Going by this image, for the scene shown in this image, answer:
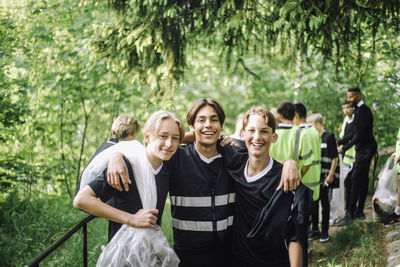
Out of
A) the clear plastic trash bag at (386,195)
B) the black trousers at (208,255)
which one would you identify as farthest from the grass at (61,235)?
the black trousers at (208,255)

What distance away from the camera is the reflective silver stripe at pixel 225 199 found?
243 cm

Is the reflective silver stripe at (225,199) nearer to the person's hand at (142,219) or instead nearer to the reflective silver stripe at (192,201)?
the reflective silver stripe at (192,201)

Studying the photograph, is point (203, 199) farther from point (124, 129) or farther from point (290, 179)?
point (124, 129)

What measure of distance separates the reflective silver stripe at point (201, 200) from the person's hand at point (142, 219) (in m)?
0.41

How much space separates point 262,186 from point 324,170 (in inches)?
140

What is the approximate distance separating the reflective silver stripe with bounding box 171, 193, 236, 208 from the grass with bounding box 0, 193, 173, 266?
2735mm

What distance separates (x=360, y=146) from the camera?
221 inches

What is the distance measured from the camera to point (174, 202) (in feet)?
8.23

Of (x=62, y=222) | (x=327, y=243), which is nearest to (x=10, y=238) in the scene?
(x=62, y=222)

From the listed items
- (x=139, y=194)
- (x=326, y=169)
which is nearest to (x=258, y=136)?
(x=139, y=194)

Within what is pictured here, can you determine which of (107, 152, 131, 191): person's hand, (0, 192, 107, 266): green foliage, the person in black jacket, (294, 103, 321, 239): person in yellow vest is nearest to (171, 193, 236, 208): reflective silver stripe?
(107, 152, 131, 191): person's hand

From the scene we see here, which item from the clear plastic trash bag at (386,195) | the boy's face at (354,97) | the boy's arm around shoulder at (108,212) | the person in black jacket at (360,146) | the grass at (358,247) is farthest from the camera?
the boy's face at (354,97)

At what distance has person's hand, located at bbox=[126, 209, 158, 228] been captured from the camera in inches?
80.0

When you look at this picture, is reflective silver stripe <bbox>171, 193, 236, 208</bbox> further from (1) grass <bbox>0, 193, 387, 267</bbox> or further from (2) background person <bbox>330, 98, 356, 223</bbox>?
(2) background person <bbox>330, 98, 356, 223</bbox>
